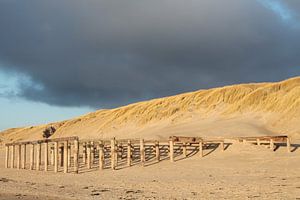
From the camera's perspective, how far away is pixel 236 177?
24.9m

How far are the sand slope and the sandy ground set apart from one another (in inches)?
655

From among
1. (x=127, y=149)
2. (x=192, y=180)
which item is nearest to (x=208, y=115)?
(x=127, y=149)

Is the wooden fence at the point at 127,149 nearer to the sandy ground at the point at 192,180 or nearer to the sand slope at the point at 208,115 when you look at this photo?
the sandy ground at the point at 192,180

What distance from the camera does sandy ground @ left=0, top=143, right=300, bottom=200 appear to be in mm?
19266

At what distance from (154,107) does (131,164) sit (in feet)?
132

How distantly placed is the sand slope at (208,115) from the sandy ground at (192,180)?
655 inches

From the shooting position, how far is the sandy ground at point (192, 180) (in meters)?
19.3

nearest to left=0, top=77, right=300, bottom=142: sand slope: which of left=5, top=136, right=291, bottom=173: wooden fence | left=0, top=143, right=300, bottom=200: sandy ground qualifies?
left=5, top=136, right=291, bottom=173: wooden fence

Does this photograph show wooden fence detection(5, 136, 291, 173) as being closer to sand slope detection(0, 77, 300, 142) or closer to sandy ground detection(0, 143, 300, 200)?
sandy ground detection(0, 143, 300, 200)

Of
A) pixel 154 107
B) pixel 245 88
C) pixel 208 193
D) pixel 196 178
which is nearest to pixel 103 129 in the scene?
pixel 154 107

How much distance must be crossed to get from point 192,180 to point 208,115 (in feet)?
133

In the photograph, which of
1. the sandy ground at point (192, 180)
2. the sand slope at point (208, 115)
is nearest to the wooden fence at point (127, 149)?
the sandy ground at point (192, 180)

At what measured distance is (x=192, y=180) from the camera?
2428 centimetres

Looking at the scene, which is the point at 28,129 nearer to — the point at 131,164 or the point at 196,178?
the point at 131,164
